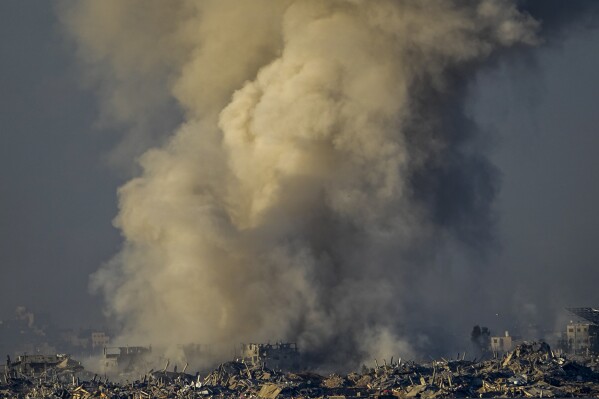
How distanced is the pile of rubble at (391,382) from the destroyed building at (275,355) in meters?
1.92

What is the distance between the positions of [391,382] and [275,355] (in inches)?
421

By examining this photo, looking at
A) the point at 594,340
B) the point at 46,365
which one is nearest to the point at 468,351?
the point at 594,340

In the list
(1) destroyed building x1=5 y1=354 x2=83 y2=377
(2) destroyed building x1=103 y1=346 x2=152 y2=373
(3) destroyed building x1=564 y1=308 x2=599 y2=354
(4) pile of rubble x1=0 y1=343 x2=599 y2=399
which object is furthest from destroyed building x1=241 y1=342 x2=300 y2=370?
(3) destroyed building x1=564 y1=308 x2=599 y2=354

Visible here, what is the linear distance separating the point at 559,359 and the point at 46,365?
37.5 metres

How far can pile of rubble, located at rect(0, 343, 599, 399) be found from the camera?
84.1 meters

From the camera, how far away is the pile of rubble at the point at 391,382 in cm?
8406

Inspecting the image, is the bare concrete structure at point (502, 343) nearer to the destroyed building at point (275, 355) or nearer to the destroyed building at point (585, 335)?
the destroyed building at point (585, 335)

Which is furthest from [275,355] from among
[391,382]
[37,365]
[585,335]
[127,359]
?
[585,335]

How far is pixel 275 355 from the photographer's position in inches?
3767

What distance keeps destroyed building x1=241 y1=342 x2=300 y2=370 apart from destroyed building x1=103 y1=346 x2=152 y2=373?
9962mm

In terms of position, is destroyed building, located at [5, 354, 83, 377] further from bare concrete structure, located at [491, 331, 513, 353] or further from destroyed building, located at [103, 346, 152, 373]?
bare concrete structure, located at [491, 331, 513, 353]

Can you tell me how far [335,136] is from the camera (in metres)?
100

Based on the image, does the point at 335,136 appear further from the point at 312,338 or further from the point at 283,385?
the point at 283,385

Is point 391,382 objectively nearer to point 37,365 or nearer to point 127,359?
point 127,359
